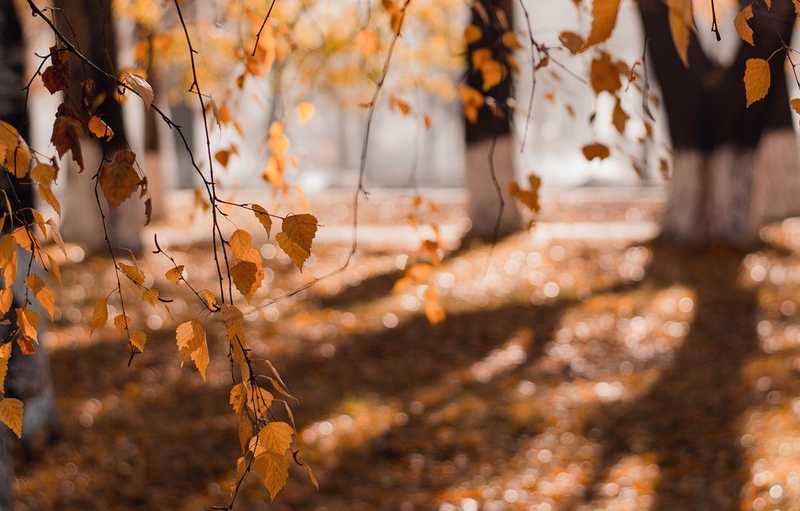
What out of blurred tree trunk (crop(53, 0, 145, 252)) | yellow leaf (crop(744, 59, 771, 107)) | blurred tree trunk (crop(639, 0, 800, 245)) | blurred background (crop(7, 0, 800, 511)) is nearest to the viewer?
yellow leaf (crop(744, 59, 771, 107))

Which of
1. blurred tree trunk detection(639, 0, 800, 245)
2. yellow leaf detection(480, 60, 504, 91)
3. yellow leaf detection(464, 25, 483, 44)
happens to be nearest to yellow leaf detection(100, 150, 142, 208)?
yellow leaf detection(480, 60, 504, 91)

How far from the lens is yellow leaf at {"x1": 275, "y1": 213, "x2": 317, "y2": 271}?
1.61 metres

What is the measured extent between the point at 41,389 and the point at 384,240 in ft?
21.4

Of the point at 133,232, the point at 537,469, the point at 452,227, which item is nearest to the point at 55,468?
the point at 537,469

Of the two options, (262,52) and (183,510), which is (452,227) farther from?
(262,52)

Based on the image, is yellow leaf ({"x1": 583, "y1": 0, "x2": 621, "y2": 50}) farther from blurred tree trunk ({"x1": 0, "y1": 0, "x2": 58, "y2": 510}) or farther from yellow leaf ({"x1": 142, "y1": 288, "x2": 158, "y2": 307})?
blurred tree trunk ({"x1": 0, "y1": 0, "x2": 58, "y2": 510})

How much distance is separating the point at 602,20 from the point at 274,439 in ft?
2.78

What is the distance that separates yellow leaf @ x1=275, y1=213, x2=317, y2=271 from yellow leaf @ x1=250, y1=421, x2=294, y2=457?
0.89ft

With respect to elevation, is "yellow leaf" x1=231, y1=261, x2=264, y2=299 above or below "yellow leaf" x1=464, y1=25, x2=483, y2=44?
below

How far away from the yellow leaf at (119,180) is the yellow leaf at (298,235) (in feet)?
0.84

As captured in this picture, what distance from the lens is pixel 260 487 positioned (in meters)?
4.94

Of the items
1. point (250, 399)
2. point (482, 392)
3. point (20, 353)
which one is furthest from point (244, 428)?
point (482, 392)

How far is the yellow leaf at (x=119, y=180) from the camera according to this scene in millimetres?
1589

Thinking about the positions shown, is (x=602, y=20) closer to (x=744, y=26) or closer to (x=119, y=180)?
(x=744, y=26)
